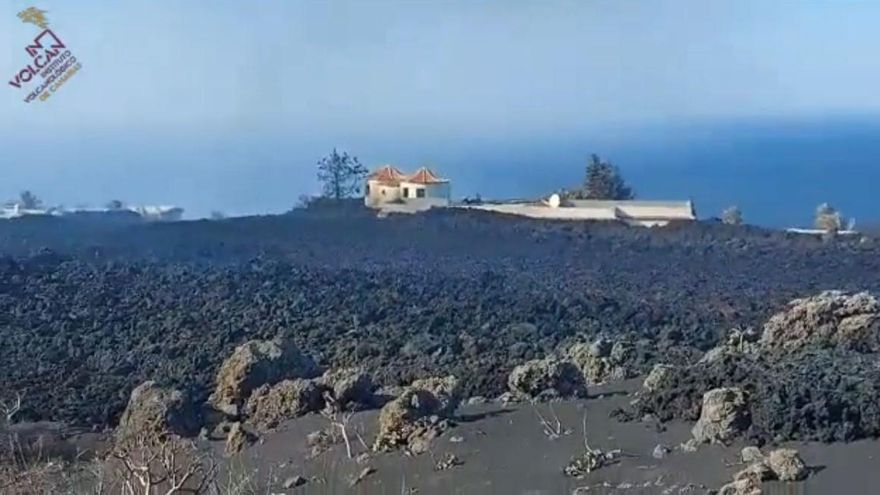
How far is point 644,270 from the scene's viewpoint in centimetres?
3059

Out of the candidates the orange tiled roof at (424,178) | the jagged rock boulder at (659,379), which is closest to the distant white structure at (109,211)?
the orange tiled roof at (424,178)

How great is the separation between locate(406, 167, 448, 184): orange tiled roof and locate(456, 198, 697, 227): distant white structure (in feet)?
9.51

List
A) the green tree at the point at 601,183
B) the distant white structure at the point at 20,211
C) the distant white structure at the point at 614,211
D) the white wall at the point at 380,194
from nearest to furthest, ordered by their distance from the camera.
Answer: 1. the distant white structure at the point at 614,211
2. the white wall at the point at 380,194
3. the green tree at the point at 601,183
4. the distant white structure at the point at 20,211

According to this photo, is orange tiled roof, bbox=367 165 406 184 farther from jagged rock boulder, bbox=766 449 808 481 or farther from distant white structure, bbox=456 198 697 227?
jagged rock boulder, bbox=766 449 808 481

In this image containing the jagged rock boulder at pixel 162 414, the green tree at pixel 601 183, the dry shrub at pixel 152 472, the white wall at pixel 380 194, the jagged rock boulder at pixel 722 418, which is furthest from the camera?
the green tree at pixel 601 183

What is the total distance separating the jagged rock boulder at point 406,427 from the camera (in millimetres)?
11180

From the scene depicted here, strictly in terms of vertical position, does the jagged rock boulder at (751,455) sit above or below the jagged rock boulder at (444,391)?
below

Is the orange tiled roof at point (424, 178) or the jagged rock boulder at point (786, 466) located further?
the orange tiled roof at point (424, 178)

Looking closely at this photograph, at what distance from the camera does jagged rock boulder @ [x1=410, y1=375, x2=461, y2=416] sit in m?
11.9

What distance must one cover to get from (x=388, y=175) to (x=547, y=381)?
34.5m

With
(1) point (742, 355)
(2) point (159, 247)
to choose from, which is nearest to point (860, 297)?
(1) point (742, 355)

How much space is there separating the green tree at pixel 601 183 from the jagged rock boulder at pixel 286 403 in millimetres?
A: 33971

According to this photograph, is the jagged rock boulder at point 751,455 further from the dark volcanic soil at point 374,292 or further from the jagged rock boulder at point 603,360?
the dark volcanic soil at point 374,292

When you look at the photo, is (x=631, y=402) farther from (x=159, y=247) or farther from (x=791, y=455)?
(x=159, y=247)
